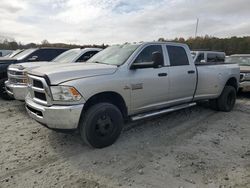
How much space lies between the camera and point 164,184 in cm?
338

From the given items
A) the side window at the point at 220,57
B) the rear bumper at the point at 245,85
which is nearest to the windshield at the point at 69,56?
the rear bumper at the point at 245,85

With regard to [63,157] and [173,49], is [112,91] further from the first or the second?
[173,49]

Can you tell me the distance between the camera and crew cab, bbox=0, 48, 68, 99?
8.48 m

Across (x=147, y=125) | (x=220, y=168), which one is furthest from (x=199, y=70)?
(x=220, y=168)

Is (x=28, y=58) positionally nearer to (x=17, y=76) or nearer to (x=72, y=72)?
(x=17, y=76)

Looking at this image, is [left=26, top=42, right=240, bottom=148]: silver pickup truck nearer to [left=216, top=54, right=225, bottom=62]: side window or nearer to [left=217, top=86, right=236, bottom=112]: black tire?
[left=217, top=86, right=236, bottom=112]: black tire

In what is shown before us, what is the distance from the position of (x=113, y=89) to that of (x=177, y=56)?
2.20m

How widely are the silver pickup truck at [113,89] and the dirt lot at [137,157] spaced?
17.4 inches

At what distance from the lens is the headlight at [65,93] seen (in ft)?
13.1

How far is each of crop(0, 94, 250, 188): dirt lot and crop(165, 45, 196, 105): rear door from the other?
2.22 ft

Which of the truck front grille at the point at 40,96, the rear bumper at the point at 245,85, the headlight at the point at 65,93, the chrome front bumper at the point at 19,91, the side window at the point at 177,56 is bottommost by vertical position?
the rear bumper at the point at 245,85

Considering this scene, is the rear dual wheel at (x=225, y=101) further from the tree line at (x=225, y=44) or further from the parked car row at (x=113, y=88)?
the tree line at (x=225, y=44)

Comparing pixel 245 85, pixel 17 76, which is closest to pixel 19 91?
pixel 17 76

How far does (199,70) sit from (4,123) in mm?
4953
